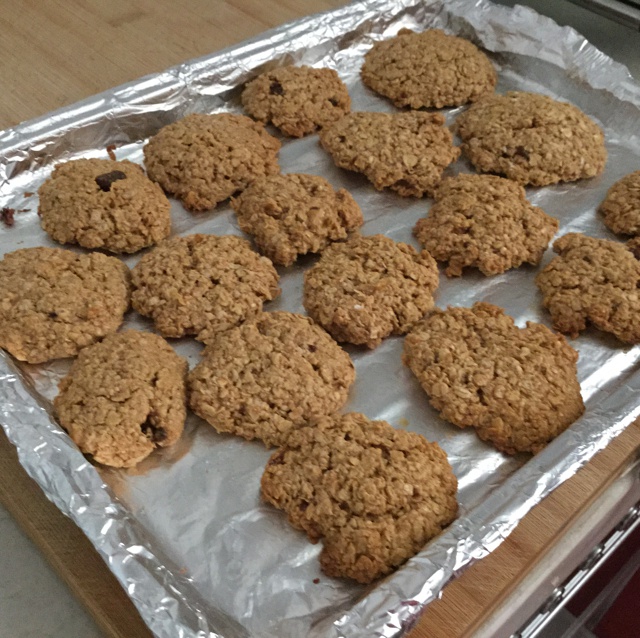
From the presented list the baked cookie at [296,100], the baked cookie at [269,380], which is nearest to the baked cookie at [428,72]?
the baked cookie at [296,100]

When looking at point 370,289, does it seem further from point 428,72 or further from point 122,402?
point 428,72

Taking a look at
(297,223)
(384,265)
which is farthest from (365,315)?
(297,223)

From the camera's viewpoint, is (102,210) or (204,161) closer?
(102,210)

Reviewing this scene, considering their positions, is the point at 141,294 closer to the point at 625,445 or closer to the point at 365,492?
the point at 365,492

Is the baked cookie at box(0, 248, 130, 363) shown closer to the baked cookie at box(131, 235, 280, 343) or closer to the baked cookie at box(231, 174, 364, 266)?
the baked cookie at box(131, 235, 280, 343)

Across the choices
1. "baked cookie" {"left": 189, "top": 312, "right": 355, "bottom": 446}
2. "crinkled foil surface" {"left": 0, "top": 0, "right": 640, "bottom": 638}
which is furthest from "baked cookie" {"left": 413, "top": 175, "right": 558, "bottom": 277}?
"baked cookie" {"left": 189, "top": 312, "right": 355, "bottom": 446}

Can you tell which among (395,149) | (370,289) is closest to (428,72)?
(395,149)

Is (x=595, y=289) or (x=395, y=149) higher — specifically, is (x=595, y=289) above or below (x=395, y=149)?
below
